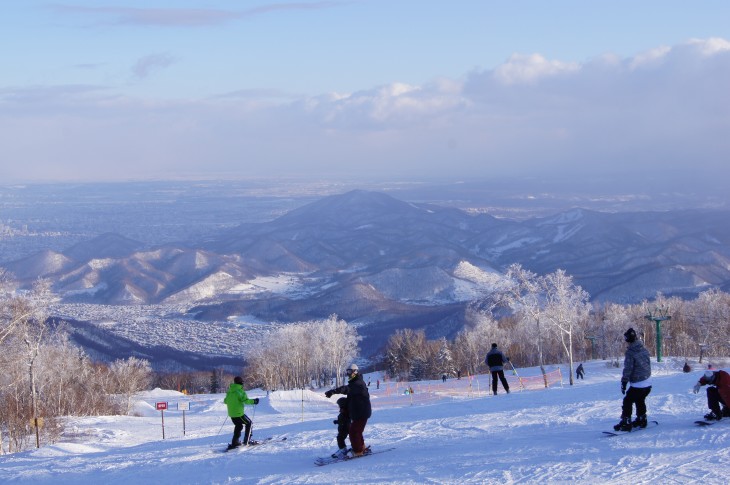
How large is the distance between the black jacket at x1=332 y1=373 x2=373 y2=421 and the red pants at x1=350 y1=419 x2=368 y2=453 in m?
0.20

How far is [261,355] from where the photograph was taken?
72.8 meters

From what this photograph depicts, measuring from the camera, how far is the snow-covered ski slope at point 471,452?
37.6 feet

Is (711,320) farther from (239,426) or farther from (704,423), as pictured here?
(239,426)

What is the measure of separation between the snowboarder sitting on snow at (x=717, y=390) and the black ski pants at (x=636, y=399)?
3.09 ft

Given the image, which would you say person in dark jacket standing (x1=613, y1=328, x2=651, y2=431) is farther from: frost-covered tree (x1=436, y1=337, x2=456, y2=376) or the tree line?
frost-covered tree (x1=436, y1=337, x2=456, y2=376)

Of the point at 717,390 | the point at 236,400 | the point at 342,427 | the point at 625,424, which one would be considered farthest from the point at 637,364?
the point at 236,400

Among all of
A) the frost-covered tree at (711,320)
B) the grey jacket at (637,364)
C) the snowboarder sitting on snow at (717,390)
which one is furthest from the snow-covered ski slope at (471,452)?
the frost-covered tree at (711,320)

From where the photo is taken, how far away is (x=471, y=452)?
13.4 meters

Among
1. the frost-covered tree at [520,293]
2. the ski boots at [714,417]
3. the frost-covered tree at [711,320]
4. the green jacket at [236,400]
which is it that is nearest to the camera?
the ski boots at [714,417]

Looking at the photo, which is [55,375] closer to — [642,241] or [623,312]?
[623,312]

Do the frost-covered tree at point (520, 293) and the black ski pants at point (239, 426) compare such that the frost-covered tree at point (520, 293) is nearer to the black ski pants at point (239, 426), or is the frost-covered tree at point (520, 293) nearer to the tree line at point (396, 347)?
the tree line at point (396, 347)

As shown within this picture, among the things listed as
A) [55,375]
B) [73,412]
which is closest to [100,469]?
[73,412]

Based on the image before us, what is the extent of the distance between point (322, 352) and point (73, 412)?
114 feet

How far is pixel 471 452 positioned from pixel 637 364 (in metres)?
3.15
